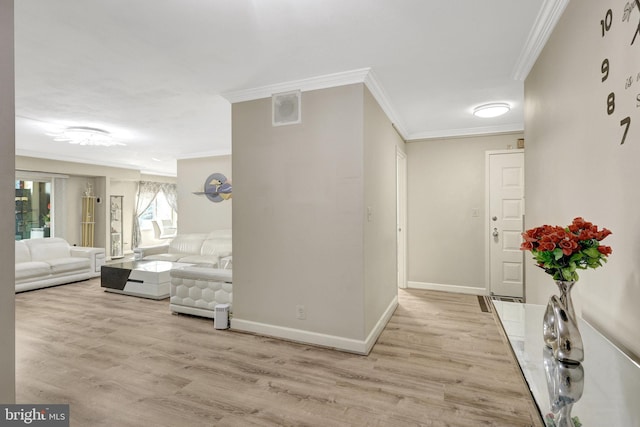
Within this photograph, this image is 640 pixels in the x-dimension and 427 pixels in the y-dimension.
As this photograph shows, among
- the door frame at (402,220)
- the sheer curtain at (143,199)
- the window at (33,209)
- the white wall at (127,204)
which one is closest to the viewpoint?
the door frame at (402,220)

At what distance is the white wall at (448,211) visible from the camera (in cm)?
471

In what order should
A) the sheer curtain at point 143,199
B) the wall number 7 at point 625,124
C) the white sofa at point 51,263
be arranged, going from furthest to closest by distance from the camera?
1. the sheer curtain at point 143,199
2. the white sofa at point 51,263
3. the wall number 7 at point 625,124

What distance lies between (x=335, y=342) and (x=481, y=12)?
2.74 meters

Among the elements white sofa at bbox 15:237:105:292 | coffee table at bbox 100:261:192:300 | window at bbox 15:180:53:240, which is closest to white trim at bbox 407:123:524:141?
coffee table at bbox 100:261:192:300

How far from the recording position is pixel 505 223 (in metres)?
4.59

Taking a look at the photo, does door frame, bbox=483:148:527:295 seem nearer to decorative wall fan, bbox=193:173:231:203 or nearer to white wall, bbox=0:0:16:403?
decorative wall fan, bbox=193:173:231:203

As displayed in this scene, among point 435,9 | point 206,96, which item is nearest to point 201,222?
point 206,96

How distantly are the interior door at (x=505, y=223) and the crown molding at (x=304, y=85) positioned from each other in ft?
9.37

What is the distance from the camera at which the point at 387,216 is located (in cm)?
375

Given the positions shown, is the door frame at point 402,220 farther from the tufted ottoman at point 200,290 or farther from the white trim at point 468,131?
the tufted ottoman at point 200,290

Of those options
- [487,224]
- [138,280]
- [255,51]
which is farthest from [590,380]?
[138,280]

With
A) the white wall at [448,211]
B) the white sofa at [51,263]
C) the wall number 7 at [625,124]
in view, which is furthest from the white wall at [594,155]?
the white sofa at [51,263]

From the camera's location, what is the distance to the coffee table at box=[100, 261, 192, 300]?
186 inches

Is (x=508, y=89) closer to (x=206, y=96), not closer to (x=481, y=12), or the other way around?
(x=481, y=12)
